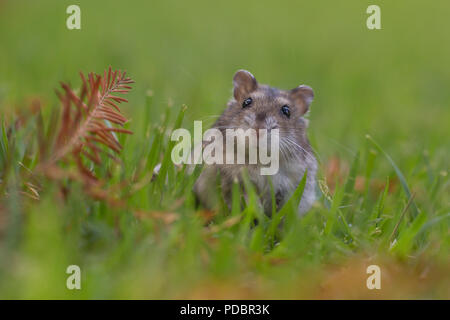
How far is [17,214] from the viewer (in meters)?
2.96

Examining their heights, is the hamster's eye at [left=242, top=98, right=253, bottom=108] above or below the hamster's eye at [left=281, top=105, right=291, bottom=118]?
above

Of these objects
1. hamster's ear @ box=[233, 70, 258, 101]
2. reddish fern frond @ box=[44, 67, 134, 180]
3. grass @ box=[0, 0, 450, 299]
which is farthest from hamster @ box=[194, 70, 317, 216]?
reddish fern frond @ box=[44, 67, 134, 180]

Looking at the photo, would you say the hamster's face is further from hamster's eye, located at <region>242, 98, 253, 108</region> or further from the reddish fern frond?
the reddish fern frond

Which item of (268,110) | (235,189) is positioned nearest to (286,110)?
(268,110)

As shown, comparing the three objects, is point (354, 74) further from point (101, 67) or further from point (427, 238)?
point (427, 238)

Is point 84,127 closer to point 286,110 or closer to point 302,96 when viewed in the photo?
point 286,110

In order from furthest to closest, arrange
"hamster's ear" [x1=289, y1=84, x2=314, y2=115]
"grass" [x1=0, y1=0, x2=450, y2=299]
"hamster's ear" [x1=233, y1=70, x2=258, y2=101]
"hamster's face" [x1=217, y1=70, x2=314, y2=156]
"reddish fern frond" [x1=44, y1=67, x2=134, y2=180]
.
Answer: "hamster's ear" [x1=289, y1=84, x2=314, y2=115], "hamster's ear" [x1=233, y1=70, x2=258, y2=101], "hamster's face" [x1=217, y1=70, x2=314, y2=156], "reddish fern frond" [x1=44, y1=67, x2=134, y2=180], "grass" [x1=0, y1=0, x2=450, y2=299]

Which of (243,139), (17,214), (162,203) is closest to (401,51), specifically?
(243,139)

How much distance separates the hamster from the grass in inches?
9.4

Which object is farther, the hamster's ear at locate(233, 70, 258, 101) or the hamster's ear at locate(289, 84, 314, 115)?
the hamster's ear at locate(289, 84, 314, 115)

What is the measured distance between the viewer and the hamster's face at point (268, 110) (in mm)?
4402

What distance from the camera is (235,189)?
3.52 m

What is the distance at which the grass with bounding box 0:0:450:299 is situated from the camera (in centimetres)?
287
